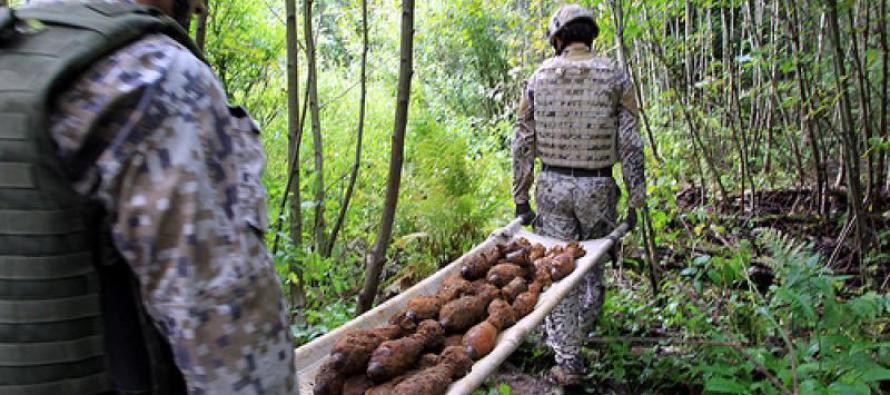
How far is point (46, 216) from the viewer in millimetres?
747

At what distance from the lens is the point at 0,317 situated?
2.58 ft

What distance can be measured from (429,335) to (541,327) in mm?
1729

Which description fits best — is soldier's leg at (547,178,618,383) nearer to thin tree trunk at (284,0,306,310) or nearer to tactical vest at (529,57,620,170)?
tactical vest at (529,57,620,170)

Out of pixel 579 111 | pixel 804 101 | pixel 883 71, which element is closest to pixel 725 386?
pixel 579 111

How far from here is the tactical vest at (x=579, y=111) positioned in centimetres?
293

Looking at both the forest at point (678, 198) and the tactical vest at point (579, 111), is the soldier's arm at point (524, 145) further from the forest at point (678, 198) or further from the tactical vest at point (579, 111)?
the forest at point (678, 198)

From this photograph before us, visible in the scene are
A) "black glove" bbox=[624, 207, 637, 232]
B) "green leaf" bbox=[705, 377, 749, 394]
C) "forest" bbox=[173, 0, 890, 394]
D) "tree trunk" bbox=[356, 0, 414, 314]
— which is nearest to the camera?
"green leaf" bbox=[705, 377, 749, 394]

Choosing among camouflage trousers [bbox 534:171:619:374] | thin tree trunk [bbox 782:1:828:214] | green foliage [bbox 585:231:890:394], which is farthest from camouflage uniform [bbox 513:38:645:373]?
thin tree trunk [bbox 782:1:828:214]

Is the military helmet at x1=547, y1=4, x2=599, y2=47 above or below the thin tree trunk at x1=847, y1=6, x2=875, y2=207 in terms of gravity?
above

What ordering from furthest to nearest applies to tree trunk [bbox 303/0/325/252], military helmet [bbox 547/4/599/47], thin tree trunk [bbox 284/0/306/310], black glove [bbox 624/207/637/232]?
black glove [bbox 624/207/637/232] → military helmet [bbox 547/4/599/47] → tree trunk [bbox 303/0/325/252] → thin tree trunk [bbox 284/0/306/310]

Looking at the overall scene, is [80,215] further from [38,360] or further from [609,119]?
[609,119]

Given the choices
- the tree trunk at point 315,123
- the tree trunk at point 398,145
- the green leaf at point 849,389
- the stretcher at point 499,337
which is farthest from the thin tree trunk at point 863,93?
the tree trunk at point 315,123

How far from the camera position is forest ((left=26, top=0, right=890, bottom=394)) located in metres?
2.34

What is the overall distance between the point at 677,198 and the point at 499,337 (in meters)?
3.80
